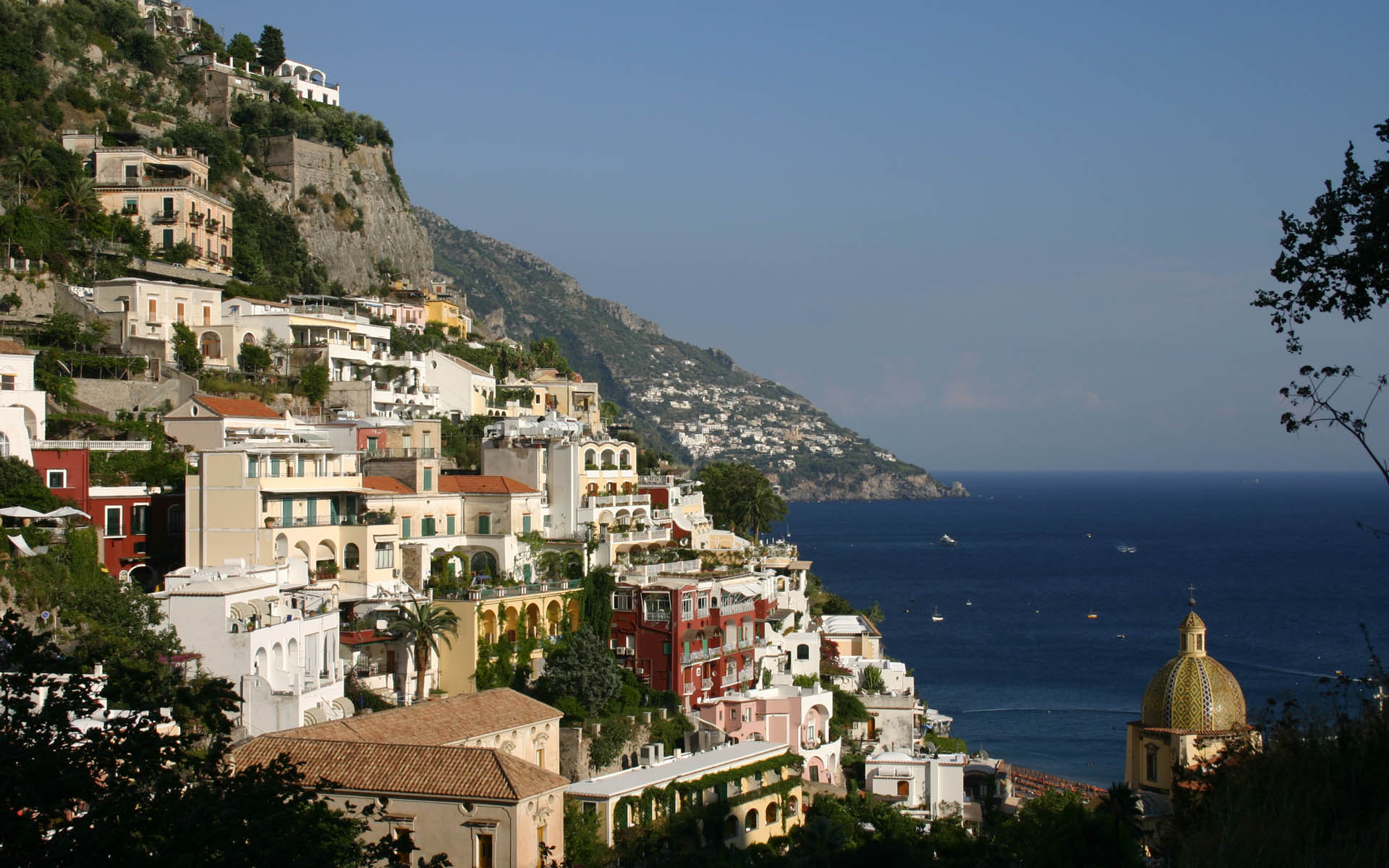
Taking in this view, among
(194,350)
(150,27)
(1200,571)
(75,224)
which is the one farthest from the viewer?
(1200,571)

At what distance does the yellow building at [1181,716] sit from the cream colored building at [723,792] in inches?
399

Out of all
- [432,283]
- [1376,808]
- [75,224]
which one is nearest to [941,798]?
[1376,808]

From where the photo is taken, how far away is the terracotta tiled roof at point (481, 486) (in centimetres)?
4778

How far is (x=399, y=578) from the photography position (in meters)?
43.8

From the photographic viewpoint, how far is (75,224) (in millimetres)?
59031

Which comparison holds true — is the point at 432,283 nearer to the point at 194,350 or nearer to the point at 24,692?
the point at 194,350

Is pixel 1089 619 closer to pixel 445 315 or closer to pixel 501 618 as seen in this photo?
pixel 445 315

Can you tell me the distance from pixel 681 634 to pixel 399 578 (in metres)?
9.48

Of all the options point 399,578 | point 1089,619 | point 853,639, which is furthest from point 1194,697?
point 1089,619

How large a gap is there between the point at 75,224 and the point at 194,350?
38.4 ft

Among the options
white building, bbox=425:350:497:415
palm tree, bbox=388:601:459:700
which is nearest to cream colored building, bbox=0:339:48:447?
palm tree, bbox=388:601:459:700

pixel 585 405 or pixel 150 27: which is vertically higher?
pixel 150 27

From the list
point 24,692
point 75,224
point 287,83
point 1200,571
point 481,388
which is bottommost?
point 1200,571

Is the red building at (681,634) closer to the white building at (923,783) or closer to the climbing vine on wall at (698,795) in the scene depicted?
the white building at (923,783)
